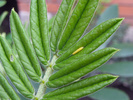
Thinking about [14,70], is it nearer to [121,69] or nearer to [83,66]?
[83,66]

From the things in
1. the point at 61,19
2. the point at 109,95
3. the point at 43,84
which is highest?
the point at 61,19

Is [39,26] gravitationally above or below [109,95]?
above

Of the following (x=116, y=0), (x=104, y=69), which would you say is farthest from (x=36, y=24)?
(x=116, y=0)

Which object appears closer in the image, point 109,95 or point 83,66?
point 83,66

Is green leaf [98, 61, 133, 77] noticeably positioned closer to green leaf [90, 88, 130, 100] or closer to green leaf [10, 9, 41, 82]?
green leaf [90, 88, 130, 100]

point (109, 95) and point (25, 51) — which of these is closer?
point (25, 51)

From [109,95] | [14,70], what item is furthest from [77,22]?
[109,95]
